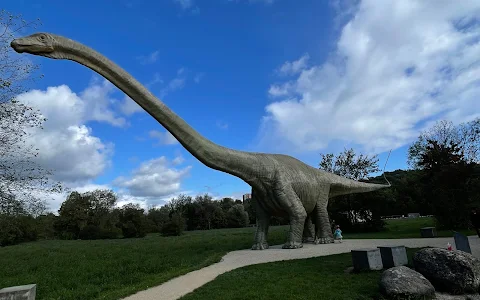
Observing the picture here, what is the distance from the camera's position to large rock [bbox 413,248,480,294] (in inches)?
220

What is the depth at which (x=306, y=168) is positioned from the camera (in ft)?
43.4

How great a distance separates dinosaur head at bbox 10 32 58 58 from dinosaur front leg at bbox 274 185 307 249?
7.51 m

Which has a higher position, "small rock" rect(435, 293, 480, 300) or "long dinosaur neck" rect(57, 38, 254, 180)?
"long dinosaur neck" rect(57, 38, 254, 180)

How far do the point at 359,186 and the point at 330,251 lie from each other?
546 centimetres

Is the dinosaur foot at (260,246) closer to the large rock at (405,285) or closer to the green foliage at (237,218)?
the large rock at (405,285)

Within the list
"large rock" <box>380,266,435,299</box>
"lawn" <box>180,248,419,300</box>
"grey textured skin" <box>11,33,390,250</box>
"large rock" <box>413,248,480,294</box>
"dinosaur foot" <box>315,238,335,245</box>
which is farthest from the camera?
"dinosaur foot" <box>315,238,335,245</box>

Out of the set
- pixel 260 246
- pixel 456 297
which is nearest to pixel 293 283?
pixel 456 297

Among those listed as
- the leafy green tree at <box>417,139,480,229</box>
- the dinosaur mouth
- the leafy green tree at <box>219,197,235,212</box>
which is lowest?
the leafy green tree at <box>417,139,480,229</box>

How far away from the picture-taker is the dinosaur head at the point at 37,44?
642 centimetres

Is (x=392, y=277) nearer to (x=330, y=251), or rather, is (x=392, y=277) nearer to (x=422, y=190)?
(x=330, y=251)

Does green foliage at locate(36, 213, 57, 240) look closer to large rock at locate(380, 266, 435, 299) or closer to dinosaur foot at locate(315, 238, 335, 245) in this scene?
dinosaur foot at locate(315, 238, 335, 245)

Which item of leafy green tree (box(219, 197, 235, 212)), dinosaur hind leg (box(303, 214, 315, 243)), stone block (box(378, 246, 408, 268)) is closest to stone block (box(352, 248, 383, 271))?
stone block (box(378, 246, 408, 268))

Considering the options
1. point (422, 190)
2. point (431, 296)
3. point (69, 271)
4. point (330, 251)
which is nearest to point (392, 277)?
point (431, 296)

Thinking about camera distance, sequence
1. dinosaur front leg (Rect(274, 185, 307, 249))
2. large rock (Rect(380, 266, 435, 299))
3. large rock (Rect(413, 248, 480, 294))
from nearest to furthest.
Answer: large rock (Rect(380, 266, 435, 299))
large rock (Rect(413, 248, 480, 294))
dinosaur front leg (Rect(274, 185, 307, 249))
